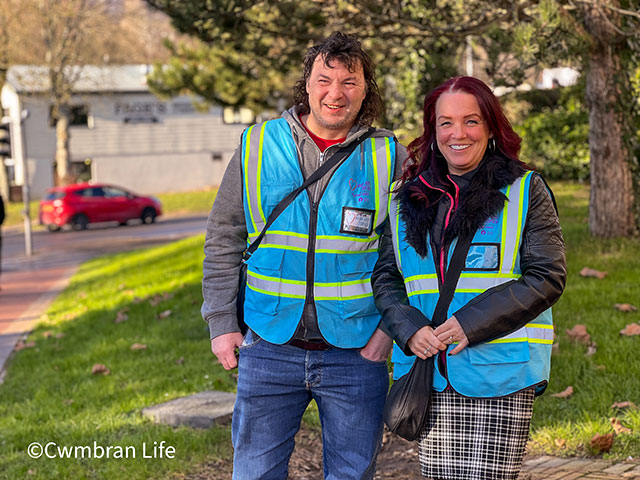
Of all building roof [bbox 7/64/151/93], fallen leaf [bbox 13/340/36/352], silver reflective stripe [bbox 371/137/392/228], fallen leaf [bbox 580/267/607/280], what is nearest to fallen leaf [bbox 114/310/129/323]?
fallen leaf [bbox 13/340/36/352]

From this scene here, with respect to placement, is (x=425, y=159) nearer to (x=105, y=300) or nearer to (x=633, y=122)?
(x=633, y=122)

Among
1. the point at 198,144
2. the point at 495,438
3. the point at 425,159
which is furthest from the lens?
the point at 198,144

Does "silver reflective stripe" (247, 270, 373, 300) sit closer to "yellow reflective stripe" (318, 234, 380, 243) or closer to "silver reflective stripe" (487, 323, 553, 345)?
"yellow reflective stripe" (318, 234, 380, 243)

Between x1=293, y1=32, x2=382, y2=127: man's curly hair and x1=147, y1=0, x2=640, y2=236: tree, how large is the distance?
4553 mm

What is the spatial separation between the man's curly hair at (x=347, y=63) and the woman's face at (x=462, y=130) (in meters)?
0.45

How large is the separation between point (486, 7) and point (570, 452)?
4.87 metres

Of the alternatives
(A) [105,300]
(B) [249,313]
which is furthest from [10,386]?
(B) [249,313]

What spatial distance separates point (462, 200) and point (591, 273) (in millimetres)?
6069

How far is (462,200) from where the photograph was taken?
3.04 m

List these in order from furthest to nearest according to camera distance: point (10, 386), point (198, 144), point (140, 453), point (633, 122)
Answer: point (198, 144), point (633, 122), point (10, 386), point (140, 453)

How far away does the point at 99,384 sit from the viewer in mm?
7699

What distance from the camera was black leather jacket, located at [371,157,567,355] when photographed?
114 inches

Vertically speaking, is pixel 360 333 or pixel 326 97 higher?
pixel 326 97

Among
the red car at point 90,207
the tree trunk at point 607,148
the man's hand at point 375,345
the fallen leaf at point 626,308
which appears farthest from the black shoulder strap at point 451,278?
the red car at point 90,207
